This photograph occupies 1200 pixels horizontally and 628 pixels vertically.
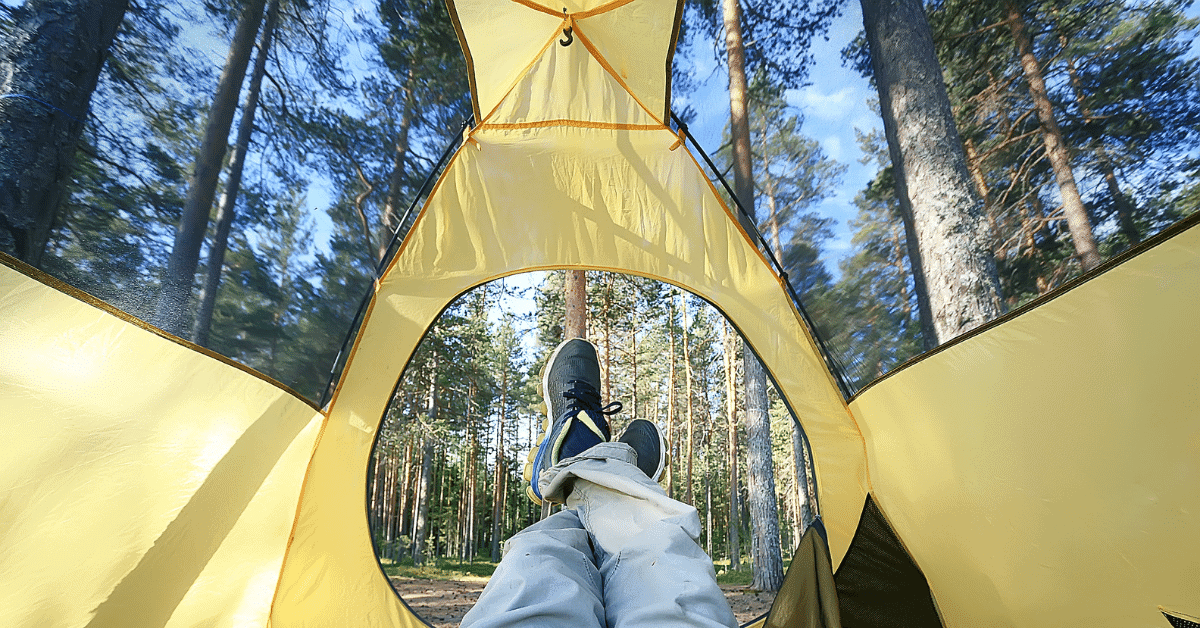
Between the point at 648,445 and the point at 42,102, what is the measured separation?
1.80 m

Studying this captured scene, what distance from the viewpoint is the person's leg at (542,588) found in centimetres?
81

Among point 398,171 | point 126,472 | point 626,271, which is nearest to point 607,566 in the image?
point 126,472

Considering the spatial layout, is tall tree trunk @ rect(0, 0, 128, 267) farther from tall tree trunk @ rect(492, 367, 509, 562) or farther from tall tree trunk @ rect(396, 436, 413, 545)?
tall tree trunk @ rect(492, 367, 509, 562)

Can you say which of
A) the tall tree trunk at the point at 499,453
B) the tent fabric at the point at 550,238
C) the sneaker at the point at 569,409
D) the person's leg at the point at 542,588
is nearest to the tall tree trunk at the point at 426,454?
the tall tree trunk at the point at 499,453

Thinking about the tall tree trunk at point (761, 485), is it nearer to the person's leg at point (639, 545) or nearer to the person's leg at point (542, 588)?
the person's leg at point (639, 545)

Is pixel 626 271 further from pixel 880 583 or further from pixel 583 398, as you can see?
pixel 880 583

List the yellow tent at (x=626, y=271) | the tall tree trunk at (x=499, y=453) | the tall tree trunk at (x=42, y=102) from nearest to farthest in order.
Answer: the tall tree trunk at (x=42, y=102)
the yellow tent at (x=626, y=271)
the tall tree trunk at (x=499, y=453)

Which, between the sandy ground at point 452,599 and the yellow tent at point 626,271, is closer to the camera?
the yellow tent at point 626,271

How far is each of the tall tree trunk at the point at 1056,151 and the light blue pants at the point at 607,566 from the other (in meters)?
0.95

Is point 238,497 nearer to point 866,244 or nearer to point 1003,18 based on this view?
point 866,244

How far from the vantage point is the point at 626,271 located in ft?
7.40

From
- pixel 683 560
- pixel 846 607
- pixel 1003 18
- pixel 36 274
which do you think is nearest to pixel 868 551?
pixel 846 607

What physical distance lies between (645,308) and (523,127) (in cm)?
985

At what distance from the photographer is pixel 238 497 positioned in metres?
1.65
